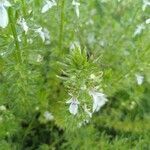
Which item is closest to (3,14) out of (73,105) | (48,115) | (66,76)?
(73,105)

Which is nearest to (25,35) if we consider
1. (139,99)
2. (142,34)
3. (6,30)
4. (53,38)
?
(6,30)

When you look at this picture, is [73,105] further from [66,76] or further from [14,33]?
[66,76]

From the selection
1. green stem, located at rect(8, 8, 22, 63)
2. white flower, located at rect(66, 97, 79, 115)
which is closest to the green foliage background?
green stem, located at rect(8, 8, 22, 63)

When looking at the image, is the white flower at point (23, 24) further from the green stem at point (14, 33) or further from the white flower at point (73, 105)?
the white flower at point (73, 105)

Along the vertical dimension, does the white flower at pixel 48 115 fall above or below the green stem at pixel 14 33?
below

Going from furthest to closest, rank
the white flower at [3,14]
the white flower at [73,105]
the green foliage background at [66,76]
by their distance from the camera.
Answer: the green foliage background at [66,76] < the white flower at [73,105] < the white flower at [3,14]

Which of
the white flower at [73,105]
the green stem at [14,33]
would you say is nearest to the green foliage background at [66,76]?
the green stem at [14,33]

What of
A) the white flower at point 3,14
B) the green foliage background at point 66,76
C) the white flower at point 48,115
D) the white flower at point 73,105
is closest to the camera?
the white flower at point 3,14

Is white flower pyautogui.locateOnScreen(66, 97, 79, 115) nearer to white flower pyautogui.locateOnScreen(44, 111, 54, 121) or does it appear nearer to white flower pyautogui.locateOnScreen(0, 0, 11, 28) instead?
white flower pyautogui.locateOnScreen(0, 0, 11, 28)

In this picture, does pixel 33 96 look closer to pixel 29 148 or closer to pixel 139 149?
pixel 29 148
